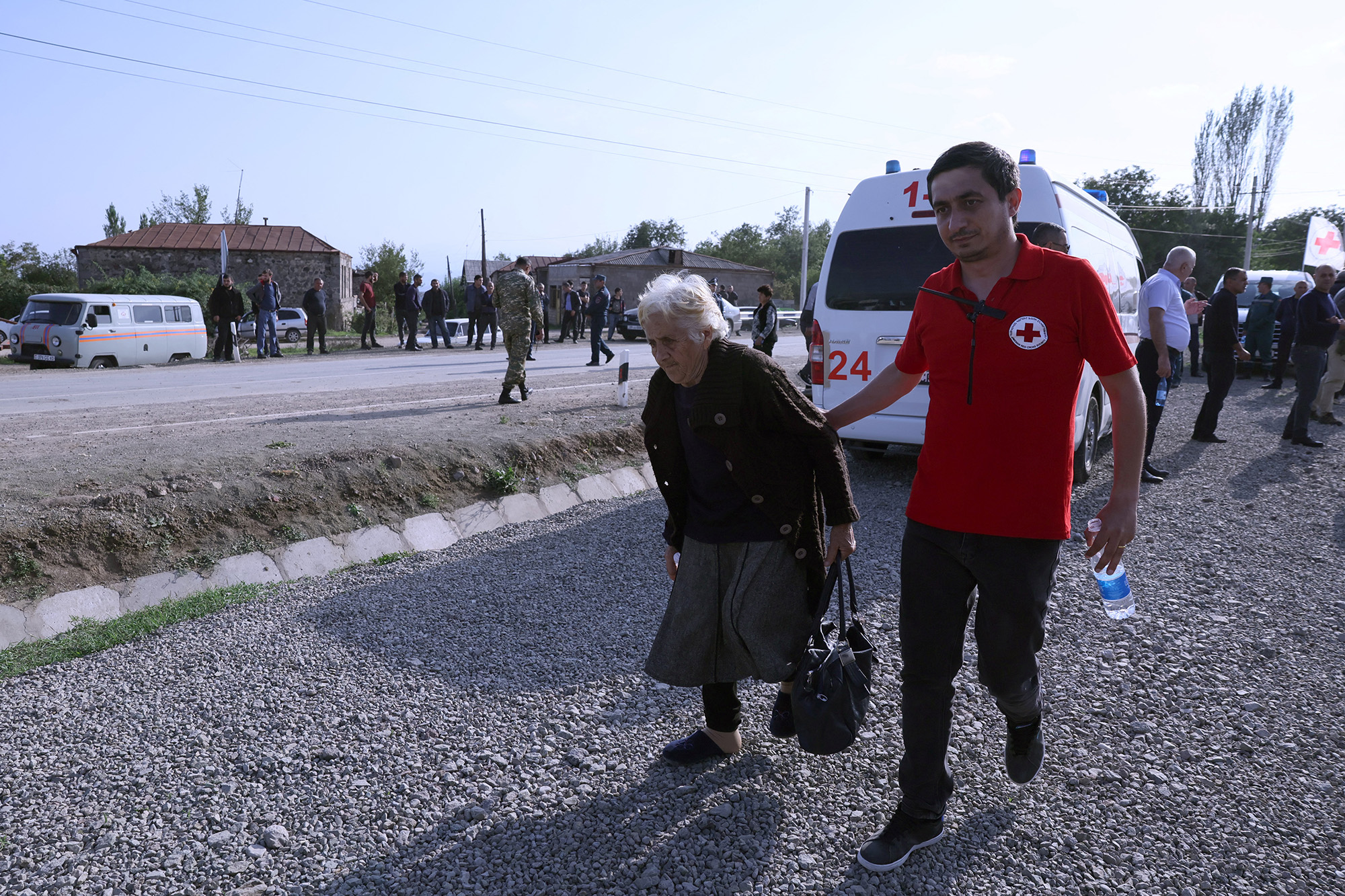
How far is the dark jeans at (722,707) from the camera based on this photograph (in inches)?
120

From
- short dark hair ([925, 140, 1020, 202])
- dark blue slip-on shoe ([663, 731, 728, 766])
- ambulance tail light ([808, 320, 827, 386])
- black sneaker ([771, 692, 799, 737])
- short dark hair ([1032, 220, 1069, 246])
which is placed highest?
short dark hair ([1032, 220, 1069, 246])

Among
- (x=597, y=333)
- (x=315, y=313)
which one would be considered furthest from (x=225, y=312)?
(x=597, y=333)

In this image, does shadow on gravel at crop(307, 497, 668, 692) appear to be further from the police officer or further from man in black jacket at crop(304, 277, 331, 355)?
man in black jacket at crop(304, 277, 331, 355)

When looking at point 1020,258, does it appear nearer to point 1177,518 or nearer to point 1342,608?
point 1342,608

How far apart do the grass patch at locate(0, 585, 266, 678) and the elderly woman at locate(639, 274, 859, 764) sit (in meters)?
3.00

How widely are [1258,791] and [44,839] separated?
3.89 meters

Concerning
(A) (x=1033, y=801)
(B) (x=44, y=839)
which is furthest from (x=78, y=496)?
(A) (x=1033, y=801)

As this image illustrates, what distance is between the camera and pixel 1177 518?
6.70 meters

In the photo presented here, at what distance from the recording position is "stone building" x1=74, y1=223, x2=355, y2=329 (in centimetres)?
4522

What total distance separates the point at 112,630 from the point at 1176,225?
6249 centimetres

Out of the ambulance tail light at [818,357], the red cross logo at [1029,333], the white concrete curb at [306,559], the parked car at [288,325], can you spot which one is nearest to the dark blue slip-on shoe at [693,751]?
the red cross logo at [1029,333]

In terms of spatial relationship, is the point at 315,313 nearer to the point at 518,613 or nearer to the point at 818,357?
the point at 818,357

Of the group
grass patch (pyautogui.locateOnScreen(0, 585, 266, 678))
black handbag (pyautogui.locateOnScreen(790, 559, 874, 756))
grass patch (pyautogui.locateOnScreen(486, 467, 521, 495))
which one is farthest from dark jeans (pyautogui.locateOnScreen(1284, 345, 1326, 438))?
grass patch (pyautogui.locateOnScreen(0, 585, 266, 678))

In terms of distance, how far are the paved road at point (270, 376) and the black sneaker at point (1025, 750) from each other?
1006cm
